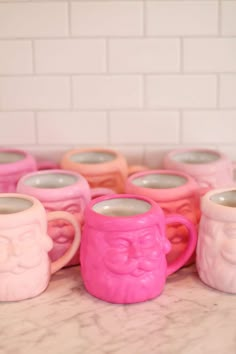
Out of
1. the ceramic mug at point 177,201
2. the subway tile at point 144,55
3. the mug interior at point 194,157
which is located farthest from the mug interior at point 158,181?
the subway tile at point 144,55

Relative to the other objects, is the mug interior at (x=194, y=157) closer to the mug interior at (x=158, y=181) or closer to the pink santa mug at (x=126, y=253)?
the mug interior at (x=158, y=181)

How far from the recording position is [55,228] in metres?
1.00

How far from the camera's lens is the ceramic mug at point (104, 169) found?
1099 mm

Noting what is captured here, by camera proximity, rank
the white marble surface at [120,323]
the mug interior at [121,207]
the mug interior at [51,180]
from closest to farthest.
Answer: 1. the white marble surface at [120,323]
2. the mug interior at [121,207]
3. the mug interior at [51,180]

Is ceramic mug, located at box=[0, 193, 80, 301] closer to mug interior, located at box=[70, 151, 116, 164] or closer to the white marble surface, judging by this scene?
the white marble surface

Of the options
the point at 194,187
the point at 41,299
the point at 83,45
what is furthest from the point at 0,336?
the point at 83,45

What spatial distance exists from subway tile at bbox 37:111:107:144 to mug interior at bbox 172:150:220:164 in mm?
145

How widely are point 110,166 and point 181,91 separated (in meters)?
0.20

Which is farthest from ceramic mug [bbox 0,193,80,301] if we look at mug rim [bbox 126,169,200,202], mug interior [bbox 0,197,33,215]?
mug rim [bbox 126,169,200,202]

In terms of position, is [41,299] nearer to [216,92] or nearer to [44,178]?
[44,178]

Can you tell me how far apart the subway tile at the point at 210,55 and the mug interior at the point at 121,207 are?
324 millimetres

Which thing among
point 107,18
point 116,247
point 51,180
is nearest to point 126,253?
point 116,247

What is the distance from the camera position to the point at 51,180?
1071mm

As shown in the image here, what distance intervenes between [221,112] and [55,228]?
0.39 metres
